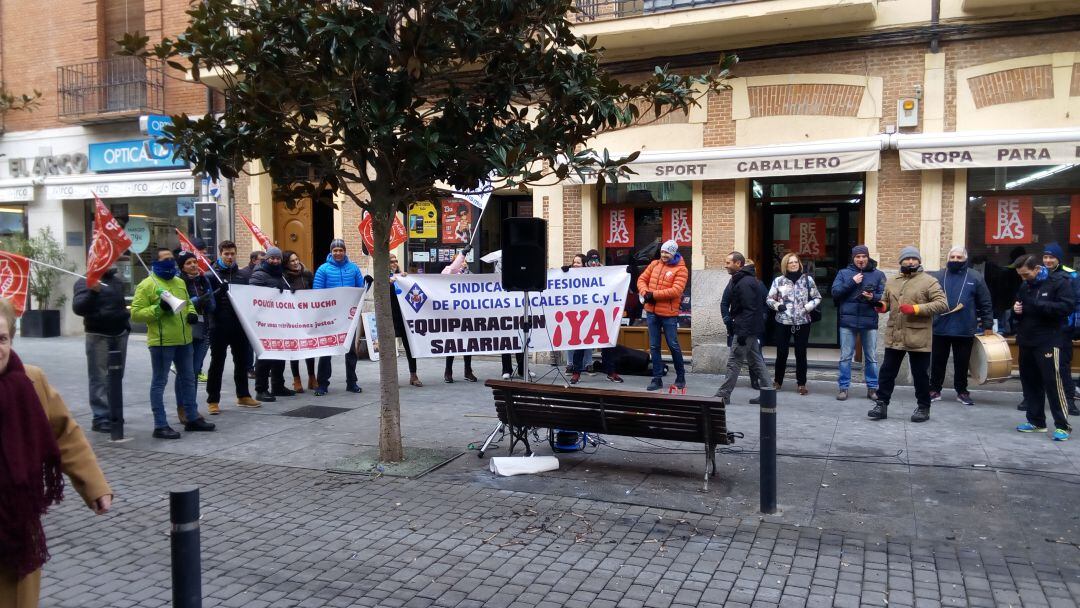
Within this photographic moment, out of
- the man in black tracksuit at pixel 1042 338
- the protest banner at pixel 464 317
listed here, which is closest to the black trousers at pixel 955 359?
the man in black tracksuit at pixel 1042 338

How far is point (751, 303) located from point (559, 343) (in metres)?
2.49

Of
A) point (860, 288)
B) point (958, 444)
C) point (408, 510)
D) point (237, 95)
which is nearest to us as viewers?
point (408, 510)

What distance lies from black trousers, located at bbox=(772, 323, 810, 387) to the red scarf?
945 centimetres

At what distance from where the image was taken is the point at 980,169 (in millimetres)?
11680

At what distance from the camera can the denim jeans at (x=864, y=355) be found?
10.7m

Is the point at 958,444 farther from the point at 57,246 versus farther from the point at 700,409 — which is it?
Result: the point at 57,246

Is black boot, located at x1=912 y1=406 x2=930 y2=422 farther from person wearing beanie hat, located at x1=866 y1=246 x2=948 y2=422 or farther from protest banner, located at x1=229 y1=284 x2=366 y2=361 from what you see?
protest banner, located at x1=229 y1=284 x2=366 y2=361

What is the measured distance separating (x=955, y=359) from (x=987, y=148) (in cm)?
301

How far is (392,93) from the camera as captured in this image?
6.86 meters

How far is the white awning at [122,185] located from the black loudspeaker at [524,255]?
11.4 metres

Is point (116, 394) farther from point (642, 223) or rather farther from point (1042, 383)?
point (1042, 383)

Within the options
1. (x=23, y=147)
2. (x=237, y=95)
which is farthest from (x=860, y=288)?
(x=23, y=147)

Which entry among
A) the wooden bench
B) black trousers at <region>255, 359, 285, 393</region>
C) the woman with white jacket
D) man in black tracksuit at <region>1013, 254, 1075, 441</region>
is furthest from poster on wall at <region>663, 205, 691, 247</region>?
the wooden bench

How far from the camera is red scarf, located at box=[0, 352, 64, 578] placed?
3088 millimetres
